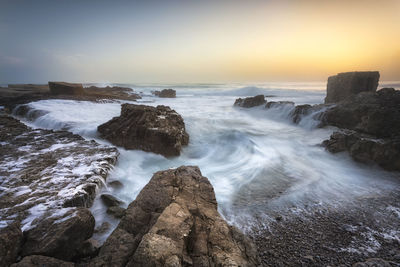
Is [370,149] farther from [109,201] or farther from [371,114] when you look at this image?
[109,201]

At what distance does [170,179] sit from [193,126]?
7.11 m

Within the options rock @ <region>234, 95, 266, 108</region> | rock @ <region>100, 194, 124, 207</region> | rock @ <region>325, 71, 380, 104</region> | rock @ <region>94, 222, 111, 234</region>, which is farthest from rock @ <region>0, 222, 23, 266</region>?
rock @ <region>234, 95, 266, 108</region>

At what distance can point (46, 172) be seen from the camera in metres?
3.88

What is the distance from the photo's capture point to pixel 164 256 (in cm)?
165

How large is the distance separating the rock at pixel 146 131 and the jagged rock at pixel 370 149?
215 inches

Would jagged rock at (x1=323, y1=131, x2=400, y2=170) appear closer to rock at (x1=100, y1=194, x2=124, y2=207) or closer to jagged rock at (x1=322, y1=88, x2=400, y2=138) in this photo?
jagged rock at (x1=322, y1=88, x2=400, y2=138)

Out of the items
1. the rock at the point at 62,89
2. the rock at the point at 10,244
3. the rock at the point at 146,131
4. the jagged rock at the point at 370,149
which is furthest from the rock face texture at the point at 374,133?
the rock at the point at 62,89

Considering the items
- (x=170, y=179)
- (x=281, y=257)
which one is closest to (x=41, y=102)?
(x=170, y=179)

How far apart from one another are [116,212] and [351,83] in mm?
13525

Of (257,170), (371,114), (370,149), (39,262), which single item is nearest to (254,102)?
(371,114)

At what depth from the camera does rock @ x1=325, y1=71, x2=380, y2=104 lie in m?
10.5

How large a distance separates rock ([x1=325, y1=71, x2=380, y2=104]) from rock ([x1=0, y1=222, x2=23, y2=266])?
13.8 metres

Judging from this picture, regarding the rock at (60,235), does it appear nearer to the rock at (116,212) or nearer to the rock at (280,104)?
the rock at (116,212)

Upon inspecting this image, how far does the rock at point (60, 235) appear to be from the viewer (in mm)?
2098
